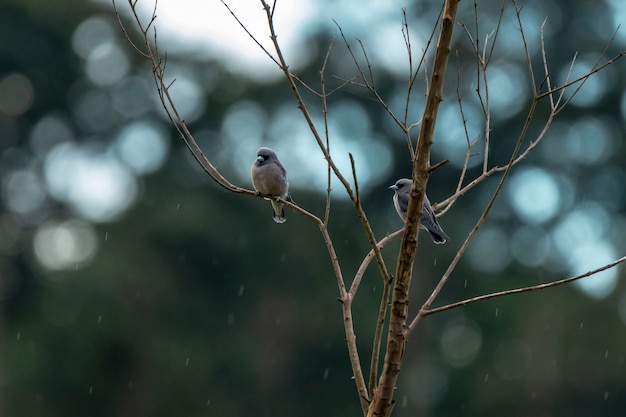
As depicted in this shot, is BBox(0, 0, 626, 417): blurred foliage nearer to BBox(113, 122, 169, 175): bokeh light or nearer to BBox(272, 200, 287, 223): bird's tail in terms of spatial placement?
BBox(113, 122, 169, 175): bokeh light

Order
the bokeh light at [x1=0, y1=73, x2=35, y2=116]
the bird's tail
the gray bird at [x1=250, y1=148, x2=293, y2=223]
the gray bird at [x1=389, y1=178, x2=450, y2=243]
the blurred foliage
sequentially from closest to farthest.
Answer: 1. the gray bird at [x1=389, y1=178, x2=450, y2=243]
2. the bird's tail
3. the gray bird at [x1=250, y1=148, x2=293, y2=223]
4. the blurred foliage
5. the bokeh light at [x1=0, y1=73, x2=35, y2=116]

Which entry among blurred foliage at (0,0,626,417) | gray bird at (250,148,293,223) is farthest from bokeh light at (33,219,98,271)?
gray bird at (250,148,293,223)

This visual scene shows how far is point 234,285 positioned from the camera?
2066cm

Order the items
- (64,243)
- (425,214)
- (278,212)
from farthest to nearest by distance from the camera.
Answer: (64,243) < (278,212) < (425,214)

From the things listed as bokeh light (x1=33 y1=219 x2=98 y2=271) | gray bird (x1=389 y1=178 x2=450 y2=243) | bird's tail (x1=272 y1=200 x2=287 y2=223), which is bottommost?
bokeh light (x1=33 y1=219 x2=98 y2=271)

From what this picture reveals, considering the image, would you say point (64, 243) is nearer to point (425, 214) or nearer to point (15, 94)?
point (15, 94)

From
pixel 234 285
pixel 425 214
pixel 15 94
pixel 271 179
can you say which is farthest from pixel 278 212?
pixel 15 94

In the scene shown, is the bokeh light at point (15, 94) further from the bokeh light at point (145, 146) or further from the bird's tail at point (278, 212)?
the bird's tail at point (278, 212)

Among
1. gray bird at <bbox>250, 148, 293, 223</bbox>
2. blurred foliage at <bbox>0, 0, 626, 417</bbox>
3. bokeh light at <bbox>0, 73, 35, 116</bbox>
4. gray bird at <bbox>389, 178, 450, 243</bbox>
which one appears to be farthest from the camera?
bokeh light at <bbox>0, 73, 35, 116</bbox>

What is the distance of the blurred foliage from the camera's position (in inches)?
771

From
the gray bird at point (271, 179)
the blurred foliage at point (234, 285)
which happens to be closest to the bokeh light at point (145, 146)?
the blurred foliage at point (234, 285)

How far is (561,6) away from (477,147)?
625cm

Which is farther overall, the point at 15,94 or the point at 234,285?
the point at 15,94

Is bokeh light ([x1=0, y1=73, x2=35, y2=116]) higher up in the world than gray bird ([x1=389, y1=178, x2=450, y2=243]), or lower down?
lower down
